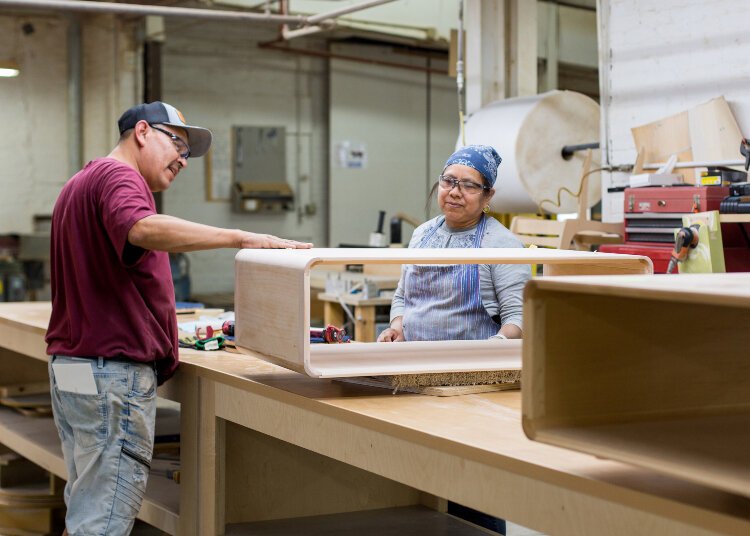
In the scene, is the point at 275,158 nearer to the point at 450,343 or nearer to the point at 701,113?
the point at 701,113

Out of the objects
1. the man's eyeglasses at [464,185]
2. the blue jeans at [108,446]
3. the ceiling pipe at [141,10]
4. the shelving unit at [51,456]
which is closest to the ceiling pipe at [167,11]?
the ceiling pipe at [141,10]

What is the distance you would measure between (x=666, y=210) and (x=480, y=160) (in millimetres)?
1629

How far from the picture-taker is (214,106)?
1052 centimetres

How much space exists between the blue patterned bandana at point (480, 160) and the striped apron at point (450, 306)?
19cm

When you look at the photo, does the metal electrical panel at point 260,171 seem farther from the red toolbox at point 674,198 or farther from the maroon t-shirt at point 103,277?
the maroon t-shirt at point 103,277

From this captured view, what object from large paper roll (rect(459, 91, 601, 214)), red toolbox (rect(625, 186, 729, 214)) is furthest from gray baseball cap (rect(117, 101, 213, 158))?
large paper roll (rect(459, 91, 601, 214))

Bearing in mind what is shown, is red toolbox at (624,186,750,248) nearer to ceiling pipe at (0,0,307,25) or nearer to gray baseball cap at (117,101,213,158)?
gray baseball cap at (117,101,213,158)

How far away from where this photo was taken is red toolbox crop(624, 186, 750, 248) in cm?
418

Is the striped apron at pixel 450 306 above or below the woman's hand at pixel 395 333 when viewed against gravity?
above

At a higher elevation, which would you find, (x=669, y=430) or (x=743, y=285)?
(x=743, y=285)

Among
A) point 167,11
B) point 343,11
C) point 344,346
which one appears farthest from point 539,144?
point 344,346

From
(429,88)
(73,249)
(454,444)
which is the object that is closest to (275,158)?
(429,88)

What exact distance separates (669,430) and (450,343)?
102 centimetres

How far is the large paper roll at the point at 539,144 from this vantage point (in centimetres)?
551
